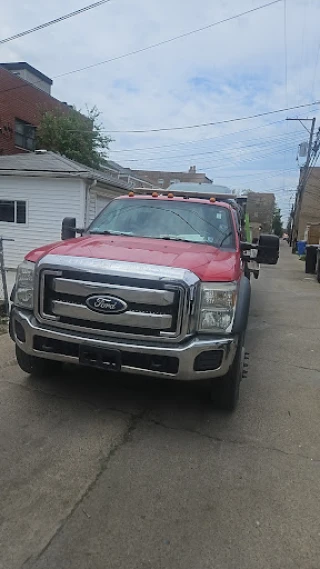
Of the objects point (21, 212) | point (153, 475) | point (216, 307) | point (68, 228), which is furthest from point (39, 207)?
point (153, 475)

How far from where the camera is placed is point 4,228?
51.5 feet

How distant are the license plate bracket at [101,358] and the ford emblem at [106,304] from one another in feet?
0.98

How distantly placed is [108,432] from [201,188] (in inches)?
338

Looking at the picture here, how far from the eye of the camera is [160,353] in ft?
10.6

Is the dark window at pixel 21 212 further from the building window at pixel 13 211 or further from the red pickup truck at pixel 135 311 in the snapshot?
the red pickup truck at pixel 135 311

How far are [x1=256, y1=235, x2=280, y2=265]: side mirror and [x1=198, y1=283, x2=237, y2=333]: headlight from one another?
63.8 inches

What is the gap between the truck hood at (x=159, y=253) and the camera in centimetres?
339

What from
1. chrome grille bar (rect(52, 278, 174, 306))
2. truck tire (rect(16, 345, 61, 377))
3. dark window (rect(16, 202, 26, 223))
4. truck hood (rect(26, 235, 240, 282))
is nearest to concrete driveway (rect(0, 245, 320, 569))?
truck tire (rect(16, 345, 61, 377))

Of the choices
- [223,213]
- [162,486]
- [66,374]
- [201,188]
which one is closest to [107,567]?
[162,486]

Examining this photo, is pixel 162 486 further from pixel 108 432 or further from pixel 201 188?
pixel 201 188

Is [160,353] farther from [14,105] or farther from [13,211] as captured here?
[14,105]

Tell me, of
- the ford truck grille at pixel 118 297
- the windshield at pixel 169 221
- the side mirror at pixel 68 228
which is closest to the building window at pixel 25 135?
the side mirror at pixel 68 228

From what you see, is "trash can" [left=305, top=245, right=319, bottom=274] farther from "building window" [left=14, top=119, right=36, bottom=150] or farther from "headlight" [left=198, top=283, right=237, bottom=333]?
"headlight" [left=198, top=283, right=237, bottom=333]

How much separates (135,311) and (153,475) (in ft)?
3.71
